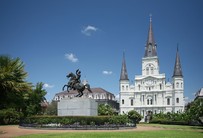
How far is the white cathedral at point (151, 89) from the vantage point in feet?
320

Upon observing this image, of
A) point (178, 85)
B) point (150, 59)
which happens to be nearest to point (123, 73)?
point (150, 59)

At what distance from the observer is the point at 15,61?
84.0 feet

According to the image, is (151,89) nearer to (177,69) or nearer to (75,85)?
(177,69)

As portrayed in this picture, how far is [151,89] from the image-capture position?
10169 centimetres

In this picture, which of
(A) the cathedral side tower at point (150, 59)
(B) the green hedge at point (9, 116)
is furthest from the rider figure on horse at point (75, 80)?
(A) the cathedral side tower at point (150, 59)

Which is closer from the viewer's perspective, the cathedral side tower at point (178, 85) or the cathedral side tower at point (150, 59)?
the cathedral side tower at point (178, 85)

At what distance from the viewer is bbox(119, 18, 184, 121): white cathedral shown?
9762 cm

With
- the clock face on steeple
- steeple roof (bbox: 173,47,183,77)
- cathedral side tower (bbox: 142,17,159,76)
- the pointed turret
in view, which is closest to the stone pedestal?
steeple roof (bbox: 173,47,183,77)

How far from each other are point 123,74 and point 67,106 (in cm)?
7888

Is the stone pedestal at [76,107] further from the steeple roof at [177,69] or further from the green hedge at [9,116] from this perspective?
the steeple roof at [177,69]

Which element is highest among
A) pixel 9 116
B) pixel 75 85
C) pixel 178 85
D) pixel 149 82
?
pixel 149 82

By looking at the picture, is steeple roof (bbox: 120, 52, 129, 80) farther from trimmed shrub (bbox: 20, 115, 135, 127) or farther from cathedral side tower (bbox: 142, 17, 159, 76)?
trimmed shrub (bbox: 20, 115, 135, 127)

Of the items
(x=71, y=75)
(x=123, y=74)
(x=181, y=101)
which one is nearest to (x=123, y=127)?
(x=71, y=75)

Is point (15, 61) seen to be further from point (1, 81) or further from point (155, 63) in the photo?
point (155, 63)
